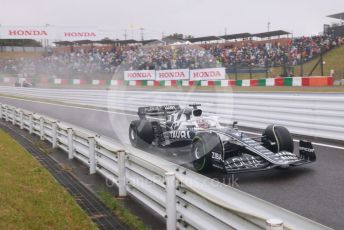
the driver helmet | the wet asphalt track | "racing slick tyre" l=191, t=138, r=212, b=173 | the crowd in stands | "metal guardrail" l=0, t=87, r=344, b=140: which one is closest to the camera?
the wet asphalt track

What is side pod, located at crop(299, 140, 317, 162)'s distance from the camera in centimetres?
788

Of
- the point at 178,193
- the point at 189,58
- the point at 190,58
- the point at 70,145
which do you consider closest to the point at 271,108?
the point at 70,145

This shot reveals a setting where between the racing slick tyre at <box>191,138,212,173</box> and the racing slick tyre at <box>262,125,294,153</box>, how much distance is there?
1.33 meters

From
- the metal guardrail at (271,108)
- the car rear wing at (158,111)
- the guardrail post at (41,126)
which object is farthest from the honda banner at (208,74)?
the car rear wing at (158,111)

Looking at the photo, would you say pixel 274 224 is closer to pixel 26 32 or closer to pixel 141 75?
pixel 141 75

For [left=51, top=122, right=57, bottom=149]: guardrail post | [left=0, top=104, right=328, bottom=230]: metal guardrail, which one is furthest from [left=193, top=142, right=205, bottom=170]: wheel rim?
[left=51, top=122, right=57, bottom=149]: guardrail post

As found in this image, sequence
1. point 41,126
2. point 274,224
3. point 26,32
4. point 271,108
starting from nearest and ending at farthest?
point 274,224 < point 41,126 < point 271,108 < point 26,32

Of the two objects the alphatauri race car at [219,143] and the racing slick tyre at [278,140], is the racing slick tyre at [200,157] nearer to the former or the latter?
the alphatauri race car at [219,143]

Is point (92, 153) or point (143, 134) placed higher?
point (143, 134)

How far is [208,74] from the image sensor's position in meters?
30.2

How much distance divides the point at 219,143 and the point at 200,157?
515 mm

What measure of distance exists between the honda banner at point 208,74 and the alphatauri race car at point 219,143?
18.9 m

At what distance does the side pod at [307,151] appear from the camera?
788cm

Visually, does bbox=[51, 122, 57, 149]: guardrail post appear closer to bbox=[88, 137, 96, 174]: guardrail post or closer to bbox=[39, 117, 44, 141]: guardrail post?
bbox=[39, 117, 44, 141]: guardrail post
